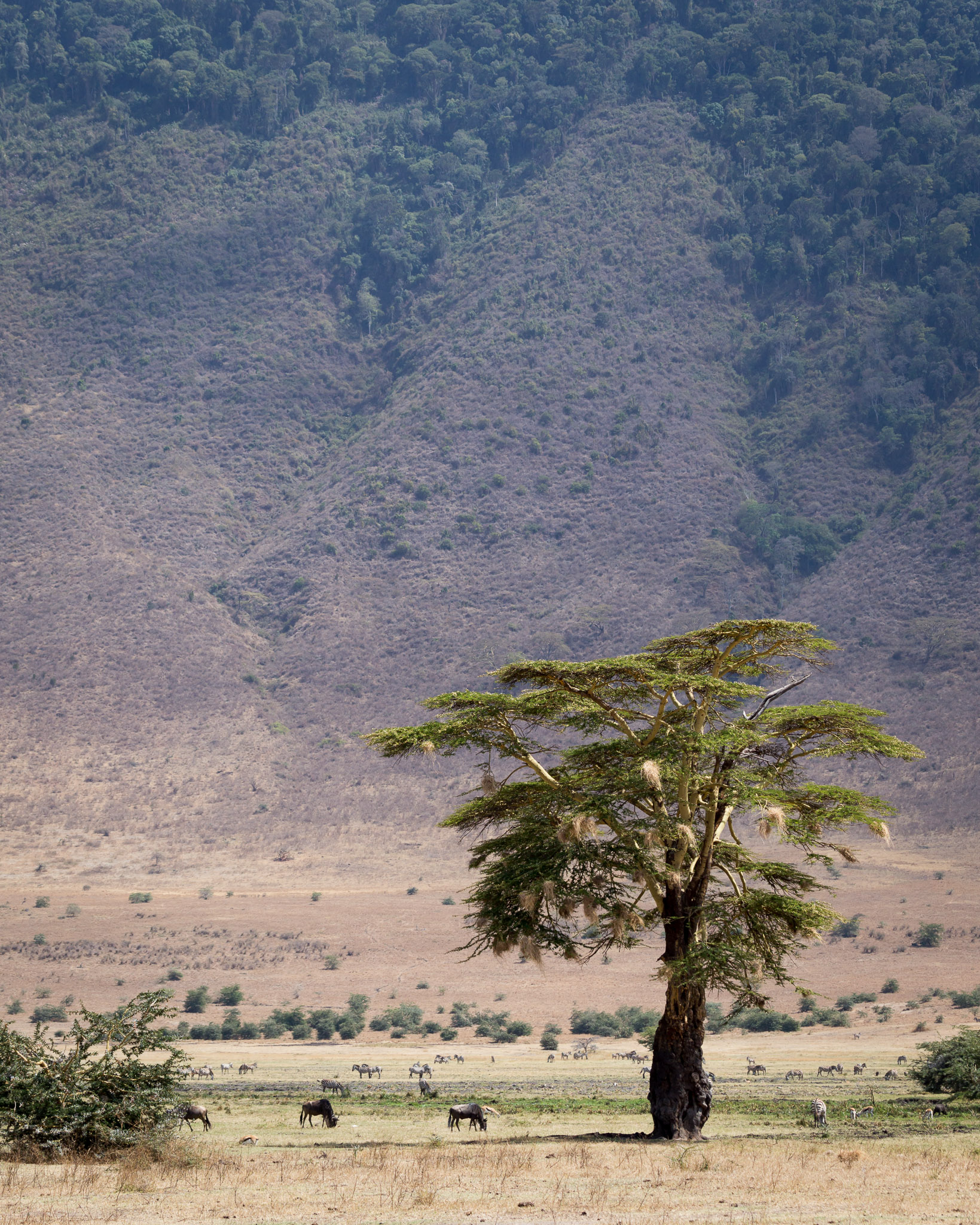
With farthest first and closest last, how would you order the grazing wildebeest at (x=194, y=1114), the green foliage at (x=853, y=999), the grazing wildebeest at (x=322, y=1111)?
the green foliage at (x=853, y=999)
the grazing wildebeest at (x=322, y=1111)
the grazing wildebeest at (x=194, y=1114)

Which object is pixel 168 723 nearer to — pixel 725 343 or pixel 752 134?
pixel 725 343

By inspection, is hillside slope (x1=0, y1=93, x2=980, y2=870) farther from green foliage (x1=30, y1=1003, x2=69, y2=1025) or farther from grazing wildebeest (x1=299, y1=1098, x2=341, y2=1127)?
grazing wildebeest (x1=299, y1=1098, x2=341, y2=1127)

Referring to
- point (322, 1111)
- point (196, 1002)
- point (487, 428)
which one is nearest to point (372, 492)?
point (487, 428)

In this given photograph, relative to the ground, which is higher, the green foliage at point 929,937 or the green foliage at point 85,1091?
the green foliage at point 929,937

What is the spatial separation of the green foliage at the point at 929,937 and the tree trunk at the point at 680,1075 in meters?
59.7

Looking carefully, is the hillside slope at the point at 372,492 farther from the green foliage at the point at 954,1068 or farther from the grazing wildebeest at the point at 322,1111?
the grazing wildebeest at the point at 322,1111

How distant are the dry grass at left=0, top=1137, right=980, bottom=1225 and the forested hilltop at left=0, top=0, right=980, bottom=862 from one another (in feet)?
298

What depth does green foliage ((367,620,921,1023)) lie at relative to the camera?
2338 cm

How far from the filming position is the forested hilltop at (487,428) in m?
127

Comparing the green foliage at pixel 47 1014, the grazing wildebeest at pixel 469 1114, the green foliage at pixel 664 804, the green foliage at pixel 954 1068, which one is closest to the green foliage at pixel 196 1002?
the green foliage at pixel 47 1014

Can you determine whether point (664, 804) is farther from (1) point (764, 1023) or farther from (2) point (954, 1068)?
(1) point (764, 1023)

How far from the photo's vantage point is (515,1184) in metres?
19.0

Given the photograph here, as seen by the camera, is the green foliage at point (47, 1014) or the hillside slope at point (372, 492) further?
the hillside slope at point (372, 492)

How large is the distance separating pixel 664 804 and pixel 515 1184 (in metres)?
7.47
